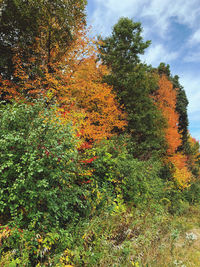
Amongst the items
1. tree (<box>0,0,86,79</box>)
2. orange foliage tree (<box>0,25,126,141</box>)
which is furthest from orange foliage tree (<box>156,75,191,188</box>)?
tree (<box>0,0,86,79</box>)

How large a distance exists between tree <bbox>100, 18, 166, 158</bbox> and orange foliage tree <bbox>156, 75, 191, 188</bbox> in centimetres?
430

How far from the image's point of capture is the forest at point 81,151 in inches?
150

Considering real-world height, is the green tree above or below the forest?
above

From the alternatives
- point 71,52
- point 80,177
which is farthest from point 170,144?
point 80,177

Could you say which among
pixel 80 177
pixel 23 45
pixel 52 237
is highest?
pixel 23 45

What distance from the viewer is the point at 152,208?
7.43 m

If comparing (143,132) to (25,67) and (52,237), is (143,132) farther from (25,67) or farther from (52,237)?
(52,237)

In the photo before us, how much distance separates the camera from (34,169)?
399cm

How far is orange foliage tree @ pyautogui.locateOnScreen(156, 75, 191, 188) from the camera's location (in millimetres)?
17159

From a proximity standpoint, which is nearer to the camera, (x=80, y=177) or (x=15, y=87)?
(x=80, y=177)

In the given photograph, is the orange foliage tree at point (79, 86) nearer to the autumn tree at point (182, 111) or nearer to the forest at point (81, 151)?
Result: the forest at point (81, 151)

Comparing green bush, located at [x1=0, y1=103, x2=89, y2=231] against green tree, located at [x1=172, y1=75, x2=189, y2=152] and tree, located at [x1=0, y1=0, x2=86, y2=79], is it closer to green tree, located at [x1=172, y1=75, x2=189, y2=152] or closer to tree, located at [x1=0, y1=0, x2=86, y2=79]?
tree, located at [x1=0, y1=0, x2=86, y2=79]

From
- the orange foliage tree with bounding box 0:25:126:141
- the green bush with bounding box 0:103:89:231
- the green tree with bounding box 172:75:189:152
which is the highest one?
the green tree with bounding box 172:75:189:152

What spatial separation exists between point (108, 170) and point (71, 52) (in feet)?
29.8
